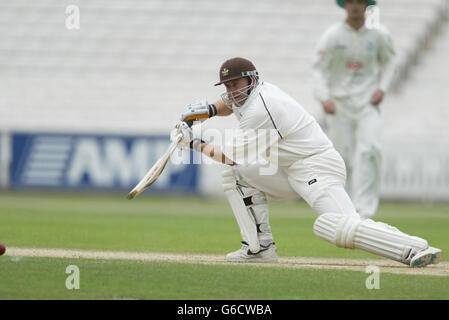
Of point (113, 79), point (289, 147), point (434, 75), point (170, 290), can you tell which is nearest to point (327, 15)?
point (434, 75)

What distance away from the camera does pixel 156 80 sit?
1983cm

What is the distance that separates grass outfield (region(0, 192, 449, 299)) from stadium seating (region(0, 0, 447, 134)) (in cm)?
432

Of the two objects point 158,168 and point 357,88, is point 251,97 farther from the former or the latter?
point 357,88

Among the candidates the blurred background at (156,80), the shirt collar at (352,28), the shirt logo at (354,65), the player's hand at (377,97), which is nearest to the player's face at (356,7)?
the shirt collar at (352,28)

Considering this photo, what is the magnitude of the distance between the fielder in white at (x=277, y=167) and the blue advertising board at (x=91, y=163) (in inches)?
361

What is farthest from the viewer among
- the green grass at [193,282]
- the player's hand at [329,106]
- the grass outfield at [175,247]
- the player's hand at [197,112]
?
the player's hand at [329,106]

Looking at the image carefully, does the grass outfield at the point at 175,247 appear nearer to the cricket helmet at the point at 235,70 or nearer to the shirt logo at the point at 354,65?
the cricket helmet at the point at 235,70

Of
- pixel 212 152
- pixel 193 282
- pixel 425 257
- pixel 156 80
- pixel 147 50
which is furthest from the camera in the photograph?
pixel 147 50

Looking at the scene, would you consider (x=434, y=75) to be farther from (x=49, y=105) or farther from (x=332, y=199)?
(x=332, y=199)

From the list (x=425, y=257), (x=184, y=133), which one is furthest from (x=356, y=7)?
(x=425, y=257)

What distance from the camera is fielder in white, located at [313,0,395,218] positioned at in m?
10.0

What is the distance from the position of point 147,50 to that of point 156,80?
4.04ft

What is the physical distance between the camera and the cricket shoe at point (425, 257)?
5801 millimetres
